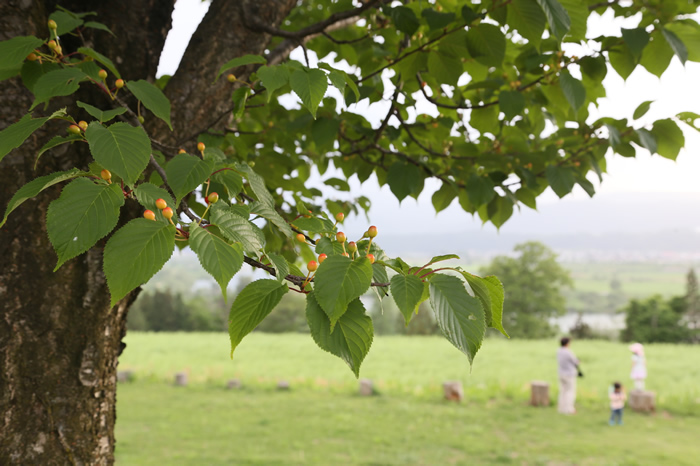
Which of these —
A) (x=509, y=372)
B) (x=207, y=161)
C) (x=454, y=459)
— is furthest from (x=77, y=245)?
(x=509, y=372)

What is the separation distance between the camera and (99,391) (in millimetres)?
1952

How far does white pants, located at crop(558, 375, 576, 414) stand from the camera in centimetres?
820

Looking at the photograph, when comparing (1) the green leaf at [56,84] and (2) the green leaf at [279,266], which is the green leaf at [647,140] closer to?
(2) the green leaf at [279,266]

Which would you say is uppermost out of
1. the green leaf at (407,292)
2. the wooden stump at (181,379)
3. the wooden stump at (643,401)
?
the green leaf at (407,292)

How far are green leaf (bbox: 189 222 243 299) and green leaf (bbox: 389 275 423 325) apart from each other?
0.90 feet

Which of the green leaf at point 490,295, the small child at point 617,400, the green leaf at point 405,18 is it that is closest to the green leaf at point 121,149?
the green leaf at point 490,295

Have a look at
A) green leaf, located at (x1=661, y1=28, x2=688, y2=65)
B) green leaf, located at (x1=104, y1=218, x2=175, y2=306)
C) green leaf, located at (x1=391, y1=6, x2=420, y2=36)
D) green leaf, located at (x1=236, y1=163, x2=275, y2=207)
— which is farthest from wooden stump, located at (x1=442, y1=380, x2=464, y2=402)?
green leaf, located at (x1=104, y1=218, x2=175, y2=306)

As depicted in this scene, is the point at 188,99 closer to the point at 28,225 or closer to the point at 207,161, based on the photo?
the point at 28,225

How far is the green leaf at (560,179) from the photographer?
234 centimetres

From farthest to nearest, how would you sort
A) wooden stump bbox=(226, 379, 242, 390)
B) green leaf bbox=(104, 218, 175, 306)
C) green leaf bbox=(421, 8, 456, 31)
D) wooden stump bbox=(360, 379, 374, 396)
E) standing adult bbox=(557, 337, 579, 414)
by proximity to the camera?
wooden stump bbox=(226, 379, 242, 390) → wooden stump bbox=(360, 379, 374, 396) → standing adult bbox=(557, 337, 579, 414) → green leaf bbox=(421, 8, 456, 31) → green leaf bbox=(104, 218, 175, 306)

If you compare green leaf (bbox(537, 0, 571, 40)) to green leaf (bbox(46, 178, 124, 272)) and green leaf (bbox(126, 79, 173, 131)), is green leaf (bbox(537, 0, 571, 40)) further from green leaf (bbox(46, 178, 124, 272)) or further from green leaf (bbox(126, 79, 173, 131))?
green leaf (bbox(46, 178, 124, 272))

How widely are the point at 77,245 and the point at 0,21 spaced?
141cm

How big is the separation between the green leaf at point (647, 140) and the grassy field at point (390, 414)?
16.4 ft

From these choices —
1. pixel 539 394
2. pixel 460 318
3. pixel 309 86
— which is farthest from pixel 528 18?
pixel 539 394
